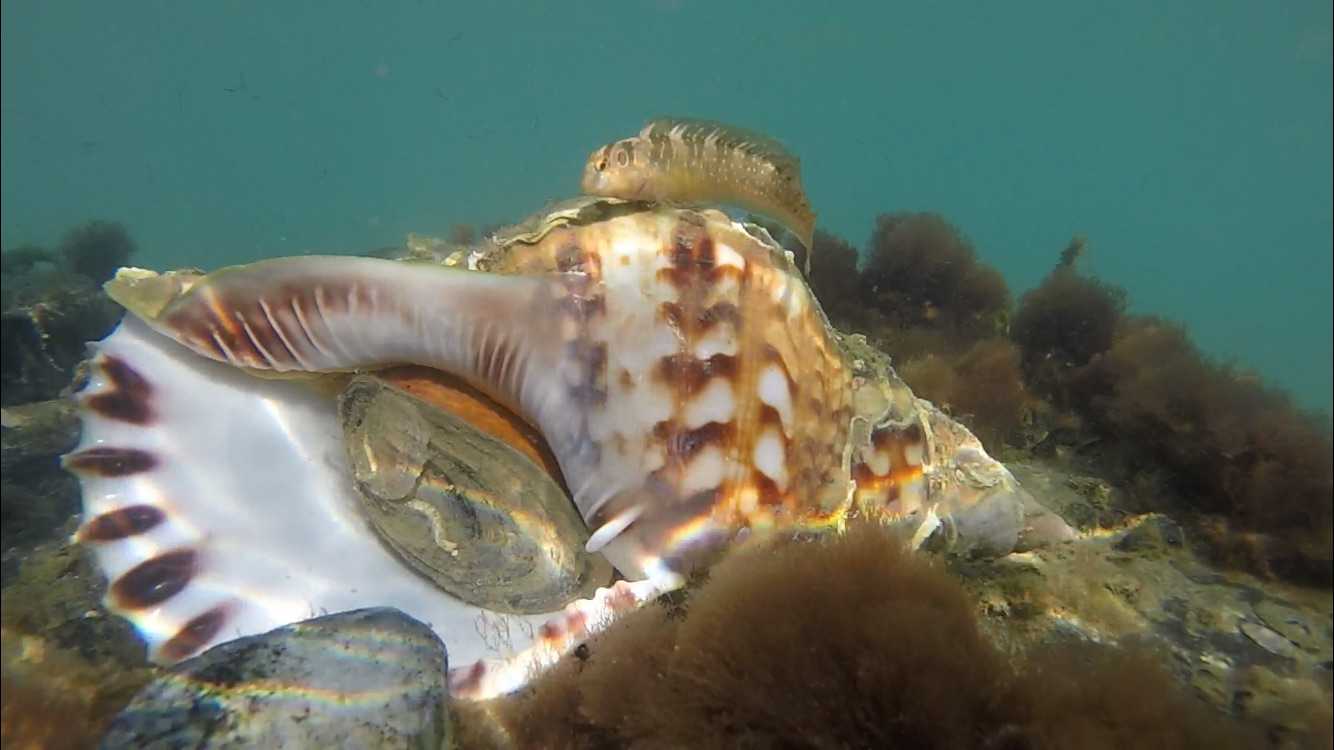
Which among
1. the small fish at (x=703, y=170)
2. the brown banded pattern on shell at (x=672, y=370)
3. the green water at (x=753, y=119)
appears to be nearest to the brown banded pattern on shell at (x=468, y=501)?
the brown banded pattern on shell at (x=672, y=370)

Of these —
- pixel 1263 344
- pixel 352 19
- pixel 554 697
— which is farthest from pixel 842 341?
pixel 352 19

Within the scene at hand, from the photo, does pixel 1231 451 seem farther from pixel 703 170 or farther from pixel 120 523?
pixel 120 523

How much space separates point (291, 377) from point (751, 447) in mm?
1324

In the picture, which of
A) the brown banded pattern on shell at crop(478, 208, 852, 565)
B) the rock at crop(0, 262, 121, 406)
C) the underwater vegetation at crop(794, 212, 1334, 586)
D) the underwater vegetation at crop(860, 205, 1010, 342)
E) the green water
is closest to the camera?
the brown banded pattern on shell at crop(478, 208, 852, 565)

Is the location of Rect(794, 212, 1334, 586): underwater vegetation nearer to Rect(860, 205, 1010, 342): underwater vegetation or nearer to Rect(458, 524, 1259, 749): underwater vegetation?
Rect(860, 205, 1010, 342): underwater vegetation

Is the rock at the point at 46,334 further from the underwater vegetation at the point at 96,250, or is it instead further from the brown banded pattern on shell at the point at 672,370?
the brown banded pattern on shell at the point at 672,370

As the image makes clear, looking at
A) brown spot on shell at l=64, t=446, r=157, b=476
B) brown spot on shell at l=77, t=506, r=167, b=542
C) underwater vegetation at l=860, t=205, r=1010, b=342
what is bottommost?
brown spot on shell at l=77, t=506, r=167, b=542

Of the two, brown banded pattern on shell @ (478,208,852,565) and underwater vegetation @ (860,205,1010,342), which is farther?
underwater vegetation @ (860,205,1010,342)

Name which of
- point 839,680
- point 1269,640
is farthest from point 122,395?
point 1269,640

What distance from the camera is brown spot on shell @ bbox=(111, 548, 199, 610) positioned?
6.78 ft

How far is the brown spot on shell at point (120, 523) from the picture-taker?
206cm

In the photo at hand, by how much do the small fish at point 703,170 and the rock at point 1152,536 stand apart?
1692 millimetres

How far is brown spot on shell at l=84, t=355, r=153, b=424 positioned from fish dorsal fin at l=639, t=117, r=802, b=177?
165 cm

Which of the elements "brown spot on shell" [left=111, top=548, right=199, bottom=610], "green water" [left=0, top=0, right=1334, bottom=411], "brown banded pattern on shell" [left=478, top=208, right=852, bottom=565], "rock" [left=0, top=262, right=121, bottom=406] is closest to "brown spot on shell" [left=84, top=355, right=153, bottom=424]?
"brown spot on shell" [left=111, top=548, right=199, bottom=610]
